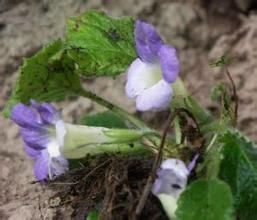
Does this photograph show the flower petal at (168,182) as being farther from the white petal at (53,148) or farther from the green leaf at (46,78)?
the green leaf at (46,78)

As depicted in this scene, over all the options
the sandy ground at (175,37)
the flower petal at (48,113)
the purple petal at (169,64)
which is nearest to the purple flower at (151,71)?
the purple petal at (169,64)

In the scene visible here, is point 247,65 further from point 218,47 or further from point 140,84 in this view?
point 140,84

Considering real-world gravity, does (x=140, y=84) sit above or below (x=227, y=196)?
above

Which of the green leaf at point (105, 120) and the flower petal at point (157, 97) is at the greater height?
the green leaf at point (105, 120)

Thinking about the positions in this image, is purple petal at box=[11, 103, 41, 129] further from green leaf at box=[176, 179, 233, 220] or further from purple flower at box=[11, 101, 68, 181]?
green leaf at box=[176, 179, 233, 220]

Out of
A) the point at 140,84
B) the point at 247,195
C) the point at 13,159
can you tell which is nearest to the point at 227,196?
the point at 247,195

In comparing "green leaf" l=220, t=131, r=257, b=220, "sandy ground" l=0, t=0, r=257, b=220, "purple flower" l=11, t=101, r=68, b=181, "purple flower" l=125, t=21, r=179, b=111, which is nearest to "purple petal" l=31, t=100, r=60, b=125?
"purple flower" l=11, t=101, r=68, b=181

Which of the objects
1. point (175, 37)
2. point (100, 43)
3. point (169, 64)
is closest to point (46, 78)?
point (100, 43)
